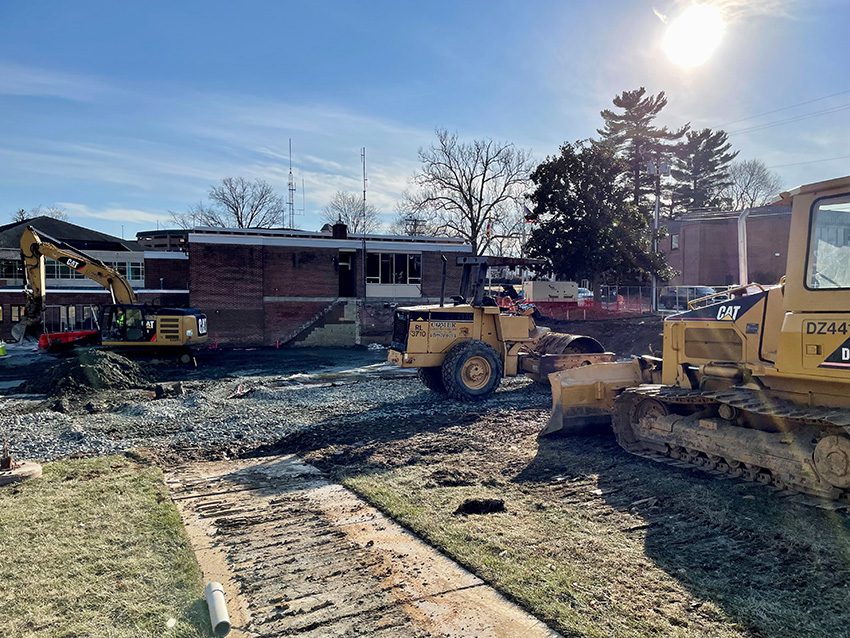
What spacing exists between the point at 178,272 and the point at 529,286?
54.3 ft

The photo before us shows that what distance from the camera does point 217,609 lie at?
3.95 meters

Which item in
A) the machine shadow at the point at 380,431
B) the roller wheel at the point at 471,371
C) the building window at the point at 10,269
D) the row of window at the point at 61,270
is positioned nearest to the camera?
the machine shadow at the point at 380,431

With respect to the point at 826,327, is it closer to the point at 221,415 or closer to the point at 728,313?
the point at 728,313

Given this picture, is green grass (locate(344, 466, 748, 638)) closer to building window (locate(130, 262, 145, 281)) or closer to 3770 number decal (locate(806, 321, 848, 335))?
3770 number decal (locate(806, 321, 848, 335))

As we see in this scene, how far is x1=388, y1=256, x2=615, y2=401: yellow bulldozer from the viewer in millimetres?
12453

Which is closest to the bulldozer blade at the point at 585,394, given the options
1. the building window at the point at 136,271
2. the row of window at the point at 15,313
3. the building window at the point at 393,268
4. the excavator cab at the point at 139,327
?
the excavator cab at the point at 139,327

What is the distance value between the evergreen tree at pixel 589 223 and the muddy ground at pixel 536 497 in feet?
54.2

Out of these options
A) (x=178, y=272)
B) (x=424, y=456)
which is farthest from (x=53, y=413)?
(x=178, y=272)

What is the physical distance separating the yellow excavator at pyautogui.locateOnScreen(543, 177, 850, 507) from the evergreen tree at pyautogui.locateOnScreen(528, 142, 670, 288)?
2109 centimetres

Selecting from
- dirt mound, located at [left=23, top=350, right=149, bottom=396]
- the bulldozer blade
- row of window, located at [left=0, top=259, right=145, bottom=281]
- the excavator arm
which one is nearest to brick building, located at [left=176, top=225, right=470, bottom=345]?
the excavator arm

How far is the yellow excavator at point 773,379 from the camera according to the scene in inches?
215

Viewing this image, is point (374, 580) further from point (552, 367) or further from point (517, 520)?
point (552, 367)

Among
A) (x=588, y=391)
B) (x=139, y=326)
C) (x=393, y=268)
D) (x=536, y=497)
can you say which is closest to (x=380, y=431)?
(x=588, y=391)

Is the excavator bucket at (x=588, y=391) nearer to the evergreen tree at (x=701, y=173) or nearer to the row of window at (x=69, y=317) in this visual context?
the row of window at (x=69, y=317)
